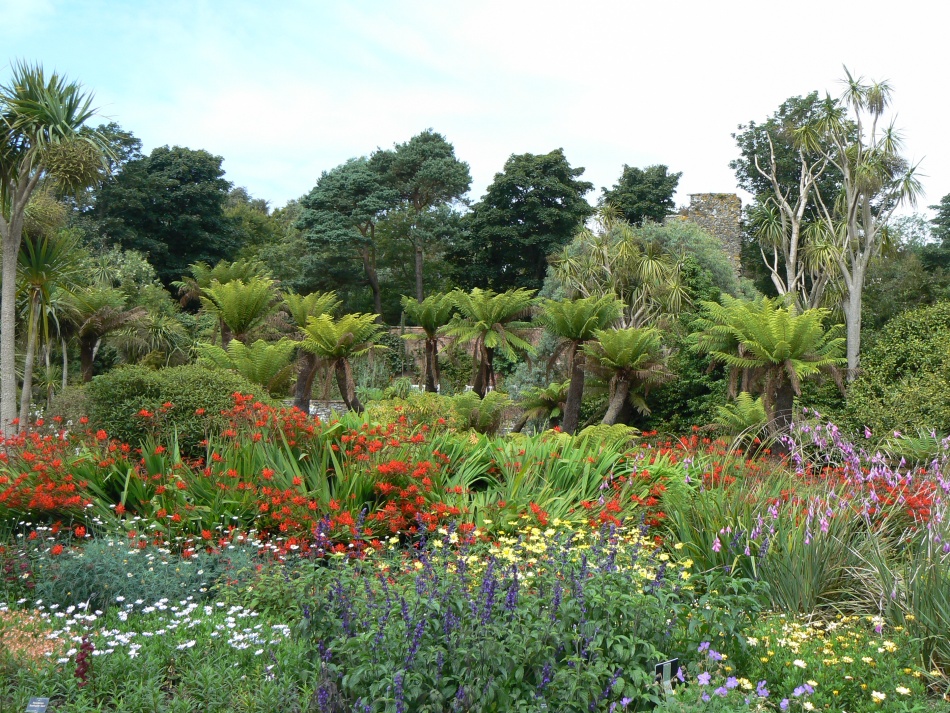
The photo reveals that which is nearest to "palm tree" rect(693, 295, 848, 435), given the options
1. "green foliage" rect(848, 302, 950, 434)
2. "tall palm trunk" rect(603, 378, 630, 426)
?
"green foliage" rect(848, 302, 950, 434)

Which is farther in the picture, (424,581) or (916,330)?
(916,330)

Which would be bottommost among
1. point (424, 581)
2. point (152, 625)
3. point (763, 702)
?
point (152, 625)

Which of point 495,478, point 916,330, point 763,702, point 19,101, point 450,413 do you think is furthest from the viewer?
point 916,330

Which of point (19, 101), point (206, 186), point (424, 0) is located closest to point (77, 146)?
point (19, 101)

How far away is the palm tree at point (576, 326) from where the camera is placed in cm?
1316

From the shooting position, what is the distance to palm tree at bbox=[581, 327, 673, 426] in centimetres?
1293

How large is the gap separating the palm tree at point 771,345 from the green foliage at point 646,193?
13048mm

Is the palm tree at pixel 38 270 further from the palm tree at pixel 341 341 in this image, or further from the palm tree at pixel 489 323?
the palm tree at pixel 489 323

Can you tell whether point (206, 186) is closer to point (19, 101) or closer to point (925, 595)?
point (19, 101)

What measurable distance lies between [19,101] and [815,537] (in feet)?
34.0

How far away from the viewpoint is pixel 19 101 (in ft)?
33.2

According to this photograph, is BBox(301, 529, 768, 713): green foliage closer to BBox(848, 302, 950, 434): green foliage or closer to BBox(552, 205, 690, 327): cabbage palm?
BBox(848, 302, 950, 434): green foliage

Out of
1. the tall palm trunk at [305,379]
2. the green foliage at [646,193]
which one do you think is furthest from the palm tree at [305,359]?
the green foliage at [646,193]

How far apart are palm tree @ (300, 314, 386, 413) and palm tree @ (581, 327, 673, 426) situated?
12.6 ft
